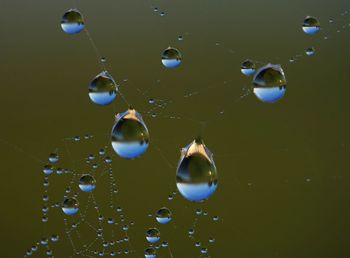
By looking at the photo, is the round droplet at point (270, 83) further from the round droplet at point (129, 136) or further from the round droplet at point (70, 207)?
the round droplet at point (70, 207)

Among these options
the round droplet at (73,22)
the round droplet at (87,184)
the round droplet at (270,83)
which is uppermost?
the round droplet at (73,22)

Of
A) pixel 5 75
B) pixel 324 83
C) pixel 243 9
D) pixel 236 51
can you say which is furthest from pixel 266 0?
pixel 5 75

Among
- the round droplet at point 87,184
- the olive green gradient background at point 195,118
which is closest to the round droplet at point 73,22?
the round droplet at point 87,184

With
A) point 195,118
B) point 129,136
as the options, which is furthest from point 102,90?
point 195,118

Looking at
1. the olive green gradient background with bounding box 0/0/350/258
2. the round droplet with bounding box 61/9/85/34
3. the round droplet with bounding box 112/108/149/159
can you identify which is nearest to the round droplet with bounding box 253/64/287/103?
the round droplet with bounding box 112/108/149/159

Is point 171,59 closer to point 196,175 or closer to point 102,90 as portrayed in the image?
point 102,90

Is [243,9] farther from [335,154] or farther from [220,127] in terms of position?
[335,154]
